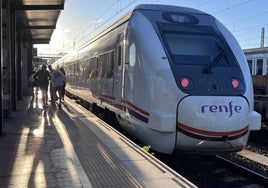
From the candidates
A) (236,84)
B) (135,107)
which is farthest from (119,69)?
(236,84)

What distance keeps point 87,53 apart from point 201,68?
8.90 m

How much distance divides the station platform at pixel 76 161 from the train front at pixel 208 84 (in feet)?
3.24

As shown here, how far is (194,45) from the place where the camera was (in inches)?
320

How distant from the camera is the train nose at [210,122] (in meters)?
7.05

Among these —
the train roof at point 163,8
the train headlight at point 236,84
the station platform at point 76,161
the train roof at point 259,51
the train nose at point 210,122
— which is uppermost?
the train roof at point 163,8

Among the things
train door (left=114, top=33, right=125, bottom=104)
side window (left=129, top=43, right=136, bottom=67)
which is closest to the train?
train door (left=114, top=33, right=125, bottom=104)

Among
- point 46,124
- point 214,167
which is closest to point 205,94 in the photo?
point 214,167

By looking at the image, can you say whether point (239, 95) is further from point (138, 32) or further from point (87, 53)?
point (87, 53)

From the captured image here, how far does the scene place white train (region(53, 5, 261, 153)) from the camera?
7121 mm

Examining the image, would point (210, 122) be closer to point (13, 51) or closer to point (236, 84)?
point (236, 84)

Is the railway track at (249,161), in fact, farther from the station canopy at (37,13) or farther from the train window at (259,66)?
the train window at (259,66)

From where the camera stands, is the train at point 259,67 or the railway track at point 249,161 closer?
the railway track at point 249,161

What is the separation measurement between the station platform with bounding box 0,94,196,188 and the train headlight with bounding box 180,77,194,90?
1.30m

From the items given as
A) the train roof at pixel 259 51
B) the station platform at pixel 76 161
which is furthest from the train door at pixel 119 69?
the train roof at pixel 259 51
